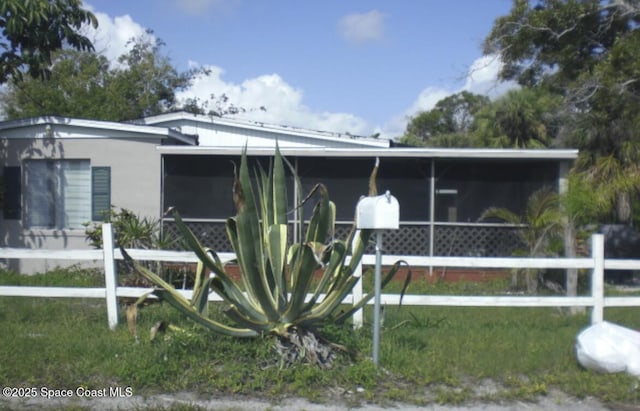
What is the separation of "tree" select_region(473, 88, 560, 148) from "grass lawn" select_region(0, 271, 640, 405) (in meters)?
17.8

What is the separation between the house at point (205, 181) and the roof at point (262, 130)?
138cm

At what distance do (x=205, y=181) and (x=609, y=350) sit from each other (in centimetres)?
1026

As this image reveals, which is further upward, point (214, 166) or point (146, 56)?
point (146, 56)

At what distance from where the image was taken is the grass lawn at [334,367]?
6590 mm

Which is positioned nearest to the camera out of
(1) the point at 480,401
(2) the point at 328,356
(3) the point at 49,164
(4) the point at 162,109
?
(1) the point at 480,401

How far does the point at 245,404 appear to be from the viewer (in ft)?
20.8

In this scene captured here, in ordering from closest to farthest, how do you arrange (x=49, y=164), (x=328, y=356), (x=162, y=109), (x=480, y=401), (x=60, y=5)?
1. (x=480, y=401)
2. (x=328, y=356)
3. (x=60, y=5)
4. (x=49, y=164)
5. (x=162, y=109)

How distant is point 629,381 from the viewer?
6.77 m

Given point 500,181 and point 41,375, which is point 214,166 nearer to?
point 500,181

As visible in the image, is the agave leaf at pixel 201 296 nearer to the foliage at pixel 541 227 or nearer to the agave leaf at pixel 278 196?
the agave leaf at pixel 278 196

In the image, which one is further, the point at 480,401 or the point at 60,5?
the point at 60,5

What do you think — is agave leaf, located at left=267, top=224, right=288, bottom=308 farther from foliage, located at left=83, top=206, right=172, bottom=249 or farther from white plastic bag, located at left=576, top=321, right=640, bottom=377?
foliage, located at left=83, top=206, right=172, bottom=249

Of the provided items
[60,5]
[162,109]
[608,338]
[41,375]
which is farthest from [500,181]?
[162,109]

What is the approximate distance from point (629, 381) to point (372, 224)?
2868 mm
